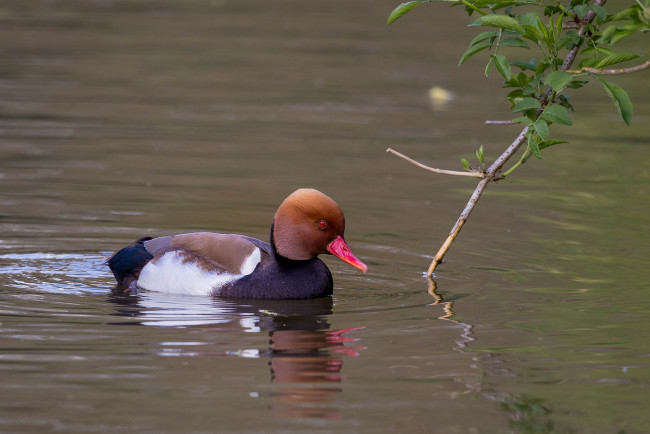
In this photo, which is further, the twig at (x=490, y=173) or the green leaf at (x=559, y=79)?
Answer: the twig at (x=490, y=173)

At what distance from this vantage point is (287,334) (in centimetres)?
704

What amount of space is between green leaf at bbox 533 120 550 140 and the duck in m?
1.76

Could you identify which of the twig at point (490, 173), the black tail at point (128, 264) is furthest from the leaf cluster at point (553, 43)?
the black tail at point (128, 264)

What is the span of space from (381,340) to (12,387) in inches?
88.6

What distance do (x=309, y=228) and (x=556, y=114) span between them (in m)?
2.10

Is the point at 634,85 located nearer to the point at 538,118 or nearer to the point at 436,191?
the point at 436,191

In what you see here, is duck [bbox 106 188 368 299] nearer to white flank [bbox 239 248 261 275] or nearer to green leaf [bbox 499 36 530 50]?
white flank [bbox 239 248 261 275]

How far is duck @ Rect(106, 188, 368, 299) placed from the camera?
790 cm

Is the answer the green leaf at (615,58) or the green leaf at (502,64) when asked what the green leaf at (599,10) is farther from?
the green leaf at (502,64)

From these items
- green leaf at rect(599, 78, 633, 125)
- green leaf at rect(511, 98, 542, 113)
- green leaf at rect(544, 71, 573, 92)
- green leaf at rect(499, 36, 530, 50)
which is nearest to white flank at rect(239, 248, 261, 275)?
green leaf at rect(511, 98, 542, 113)

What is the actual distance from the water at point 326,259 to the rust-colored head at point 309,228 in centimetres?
39

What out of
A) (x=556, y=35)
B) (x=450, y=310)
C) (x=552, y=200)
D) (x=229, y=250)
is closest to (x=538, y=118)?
(x=556, y=35)

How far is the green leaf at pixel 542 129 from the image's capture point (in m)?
6.59

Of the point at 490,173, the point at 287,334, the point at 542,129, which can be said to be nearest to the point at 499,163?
the point at 490,173
